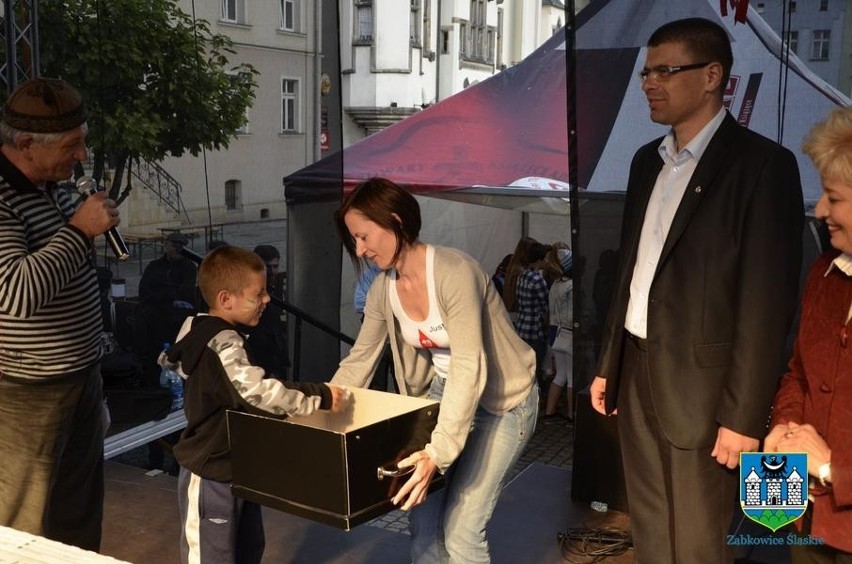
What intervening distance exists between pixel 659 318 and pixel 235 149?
4952 mm

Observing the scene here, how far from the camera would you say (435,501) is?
9.07ft

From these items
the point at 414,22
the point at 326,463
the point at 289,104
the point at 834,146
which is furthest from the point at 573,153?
the point at 414,22

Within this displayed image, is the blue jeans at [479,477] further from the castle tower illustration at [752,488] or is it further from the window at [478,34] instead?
the window at [478,34]

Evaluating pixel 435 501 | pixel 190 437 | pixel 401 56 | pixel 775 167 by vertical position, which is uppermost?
pixel 401 56

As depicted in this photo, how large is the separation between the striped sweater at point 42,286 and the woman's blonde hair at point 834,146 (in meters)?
2.00

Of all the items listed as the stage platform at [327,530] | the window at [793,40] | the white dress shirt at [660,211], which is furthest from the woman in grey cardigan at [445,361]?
the window at [793,40]

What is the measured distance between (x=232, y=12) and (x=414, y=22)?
103ft

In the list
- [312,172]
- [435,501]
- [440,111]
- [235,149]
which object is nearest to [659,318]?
[435,501]

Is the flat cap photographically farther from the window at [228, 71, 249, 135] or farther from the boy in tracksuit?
the window at [228, 71, 249, 135]

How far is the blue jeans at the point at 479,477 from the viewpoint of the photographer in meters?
2.66

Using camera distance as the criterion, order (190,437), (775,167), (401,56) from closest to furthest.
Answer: (775,167), (190,437), (401,56)

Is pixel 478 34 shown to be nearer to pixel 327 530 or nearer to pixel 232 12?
pixel 232 12

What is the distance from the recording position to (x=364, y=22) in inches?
1417

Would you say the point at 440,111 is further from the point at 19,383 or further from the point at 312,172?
the point at 19,383
